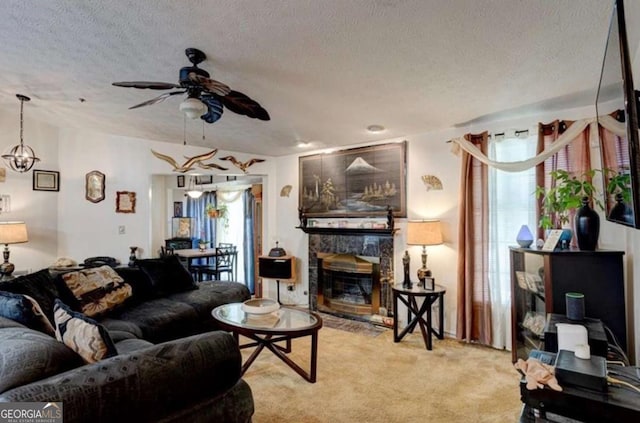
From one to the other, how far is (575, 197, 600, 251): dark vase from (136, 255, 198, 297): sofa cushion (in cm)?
372

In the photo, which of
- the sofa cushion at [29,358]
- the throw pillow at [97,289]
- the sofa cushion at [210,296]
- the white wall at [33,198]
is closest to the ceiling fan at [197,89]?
the sofa cushion at [29,358]

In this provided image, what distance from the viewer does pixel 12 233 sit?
3955 mm

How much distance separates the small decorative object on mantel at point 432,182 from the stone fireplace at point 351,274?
73cm

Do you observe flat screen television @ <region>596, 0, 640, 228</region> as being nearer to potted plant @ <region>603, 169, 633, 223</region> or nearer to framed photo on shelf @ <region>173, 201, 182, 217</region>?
potted plant @ <region>603, 169, 633, 223</region>

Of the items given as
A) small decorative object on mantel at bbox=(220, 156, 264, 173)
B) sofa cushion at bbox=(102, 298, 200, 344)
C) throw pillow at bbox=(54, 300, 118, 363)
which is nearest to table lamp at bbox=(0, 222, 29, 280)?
sofa cushion at bbox=(102, 298, 200, 344)

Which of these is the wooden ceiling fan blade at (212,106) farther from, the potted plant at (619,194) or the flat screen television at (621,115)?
the potted plant at (619,194)

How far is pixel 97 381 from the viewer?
4.30 feet

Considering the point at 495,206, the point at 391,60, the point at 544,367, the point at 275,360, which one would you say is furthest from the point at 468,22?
the point at 275,360

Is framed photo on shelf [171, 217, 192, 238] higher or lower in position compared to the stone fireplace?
higher

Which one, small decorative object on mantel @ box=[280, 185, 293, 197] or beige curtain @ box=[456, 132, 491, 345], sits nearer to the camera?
beige curtain @ box=[456, 132, 491, 345]

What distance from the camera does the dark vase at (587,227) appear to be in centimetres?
252

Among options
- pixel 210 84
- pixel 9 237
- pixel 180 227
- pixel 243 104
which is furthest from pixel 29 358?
pixel 180 227

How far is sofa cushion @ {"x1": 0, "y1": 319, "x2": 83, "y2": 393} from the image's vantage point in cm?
126

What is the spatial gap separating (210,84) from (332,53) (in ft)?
2.76
